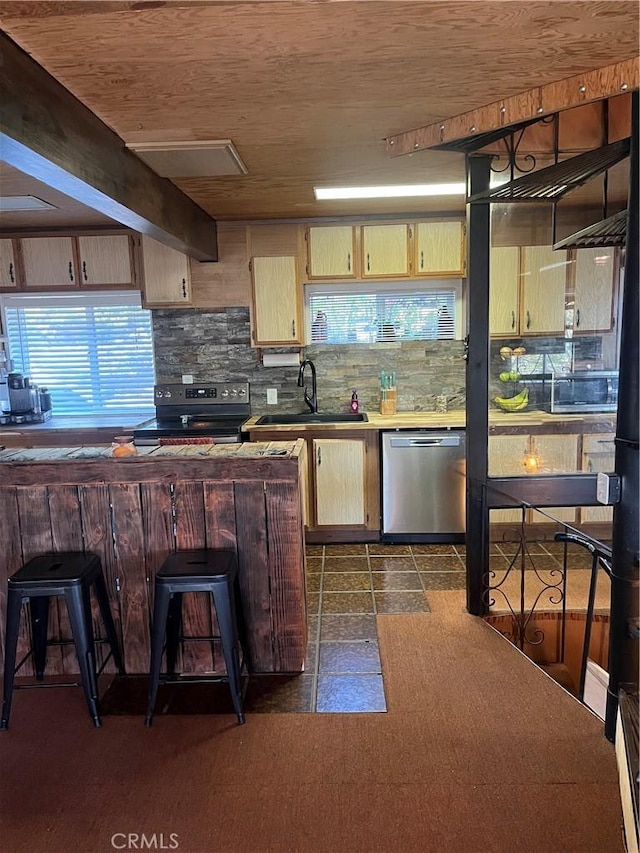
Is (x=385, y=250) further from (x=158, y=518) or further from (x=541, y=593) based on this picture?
(x=158, y=518)

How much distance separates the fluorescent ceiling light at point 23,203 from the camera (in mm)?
3437

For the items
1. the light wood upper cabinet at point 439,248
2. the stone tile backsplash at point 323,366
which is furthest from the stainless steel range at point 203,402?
the light wood upper cabinet at point 439,248

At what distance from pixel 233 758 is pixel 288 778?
23cm

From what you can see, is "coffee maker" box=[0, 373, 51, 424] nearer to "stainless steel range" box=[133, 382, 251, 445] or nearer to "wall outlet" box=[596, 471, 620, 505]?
"stainless steel range" box=[133, 382, 251, 445]

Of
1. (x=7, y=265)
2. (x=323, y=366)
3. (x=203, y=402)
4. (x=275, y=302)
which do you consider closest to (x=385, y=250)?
(x=275, y=302)

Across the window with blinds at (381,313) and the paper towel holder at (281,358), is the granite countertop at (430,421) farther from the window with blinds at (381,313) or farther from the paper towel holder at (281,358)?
the window with blinds at (381,313)

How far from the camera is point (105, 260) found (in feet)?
14.4

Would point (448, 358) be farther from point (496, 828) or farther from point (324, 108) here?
point (496, 828)

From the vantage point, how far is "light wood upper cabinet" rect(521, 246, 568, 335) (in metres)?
3.53

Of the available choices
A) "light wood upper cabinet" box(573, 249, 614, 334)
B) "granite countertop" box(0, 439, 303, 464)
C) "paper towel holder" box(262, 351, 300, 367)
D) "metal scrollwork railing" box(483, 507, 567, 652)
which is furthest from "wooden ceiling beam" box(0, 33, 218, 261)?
"metal scrollwork railing" box(483, 507, 567, 652)

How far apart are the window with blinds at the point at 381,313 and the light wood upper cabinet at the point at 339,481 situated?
97 centimetres

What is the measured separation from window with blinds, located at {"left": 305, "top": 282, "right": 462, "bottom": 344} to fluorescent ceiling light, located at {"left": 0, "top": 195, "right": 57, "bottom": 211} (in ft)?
6.31

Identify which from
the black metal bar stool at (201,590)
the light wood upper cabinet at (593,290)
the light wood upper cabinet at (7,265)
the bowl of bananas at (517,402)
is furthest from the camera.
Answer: the light wood upper cabinet at (7,265)

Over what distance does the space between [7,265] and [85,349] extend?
837 millimetres
